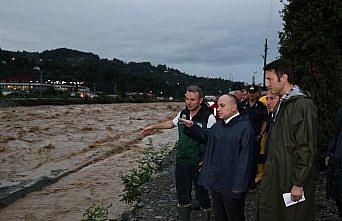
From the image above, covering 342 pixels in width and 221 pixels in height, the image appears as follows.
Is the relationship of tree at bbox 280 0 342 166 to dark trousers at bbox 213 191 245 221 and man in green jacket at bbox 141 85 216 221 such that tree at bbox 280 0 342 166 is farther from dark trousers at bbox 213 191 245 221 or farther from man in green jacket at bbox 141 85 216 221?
dark trousers at bbox 213 191 245 221

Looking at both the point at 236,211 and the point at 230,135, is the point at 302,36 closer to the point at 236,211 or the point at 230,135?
Answer: the point at 230,135

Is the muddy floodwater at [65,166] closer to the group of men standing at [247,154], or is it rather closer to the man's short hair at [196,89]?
the group of men standing at [247,154]

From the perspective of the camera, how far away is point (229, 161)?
378 centimetres

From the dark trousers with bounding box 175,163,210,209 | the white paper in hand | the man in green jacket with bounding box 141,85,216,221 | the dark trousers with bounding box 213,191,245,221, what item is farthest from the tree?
the white paper in hand

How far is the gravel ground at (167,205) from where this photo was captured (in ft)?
16.7

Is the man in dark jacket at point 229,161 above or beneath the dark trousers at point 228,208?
above

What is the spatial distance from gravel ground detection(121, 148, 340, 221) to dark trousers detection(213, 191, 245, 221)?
101cm

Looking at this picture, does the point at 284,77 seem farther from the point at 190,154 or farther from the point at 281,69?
the point at 190,154

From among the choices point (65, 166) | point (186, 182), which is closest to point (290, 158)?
point (186, 182)

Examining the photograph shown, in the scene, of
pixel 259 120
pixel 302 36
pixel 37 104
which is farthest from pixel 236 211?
pixel 37 104

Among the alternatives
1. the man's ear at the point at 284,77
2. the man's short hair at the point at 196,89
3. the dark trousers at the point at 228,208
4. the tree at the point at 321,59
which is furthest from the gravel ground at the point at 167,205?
the man's ear at the point at 284,77

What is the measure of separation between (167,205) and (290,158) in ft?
10.9

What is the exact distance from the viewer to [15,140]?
20.5 m

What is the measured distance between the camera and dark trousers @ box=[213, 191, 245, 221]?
374 centimetres
